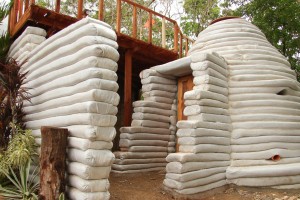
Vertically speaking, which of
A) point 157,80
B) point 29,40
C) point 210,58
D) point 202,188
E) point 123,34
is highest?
point 123,34

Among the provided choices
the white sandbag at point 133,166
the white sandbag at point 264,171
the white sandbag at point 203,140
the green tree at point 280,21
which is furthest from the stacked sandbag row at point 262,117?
the green tree at point 280,21

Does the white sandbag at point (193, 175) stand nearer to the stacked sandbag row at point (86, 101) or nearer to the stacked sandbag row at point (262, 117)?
the stacked sandbag row at point (262, 117)

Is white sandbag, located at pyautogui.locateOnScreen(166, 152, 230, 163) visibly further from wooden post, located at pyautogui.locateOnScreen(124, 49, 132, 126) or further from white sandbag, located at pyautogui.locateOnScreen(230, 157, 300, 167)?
wooden post, located at pyautogui.locateOnScreen(124, 49, 132, 126)

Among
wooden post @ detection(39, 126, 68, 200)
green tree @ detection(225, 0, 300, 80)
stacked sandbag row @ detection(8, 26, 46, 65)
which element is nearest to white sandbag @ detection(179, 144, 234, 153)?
wooden post @ detection(39, 126, 68, 200)

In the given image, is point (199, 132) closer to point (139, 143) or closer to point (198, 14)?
point (139, 143)

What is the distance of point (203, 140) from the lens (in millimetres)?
6145

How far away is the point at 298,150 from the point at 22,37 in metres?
7.00

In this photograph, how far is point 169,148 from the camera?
8797 mm

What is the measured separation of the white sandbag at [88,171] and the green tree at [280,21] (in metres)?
10.7

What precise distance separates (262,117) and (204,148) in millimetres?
1606

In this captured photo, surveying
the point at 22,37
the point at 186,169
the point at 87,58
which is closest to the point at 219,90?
the point at 186,169

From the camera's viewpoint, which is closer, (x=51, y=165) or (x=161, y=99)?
(x=51, y=165)

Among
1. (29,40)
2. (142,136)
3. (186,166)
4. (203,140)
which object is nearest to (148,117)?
(142,136)

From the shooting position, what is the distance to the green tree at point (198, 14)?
1958 cm
